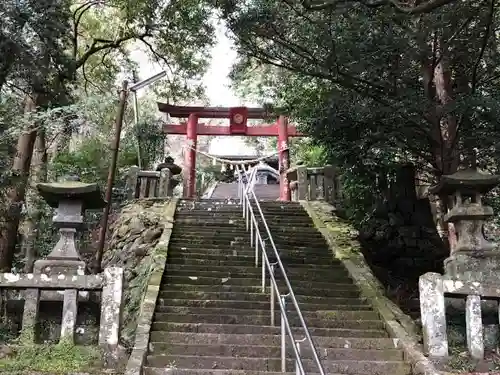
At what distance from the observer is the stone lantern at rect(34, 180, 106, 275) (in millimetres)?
6316

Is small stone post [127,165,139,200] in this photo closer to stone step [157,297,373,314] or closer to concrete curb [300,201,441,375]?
concrete curb [300,201,441,375]

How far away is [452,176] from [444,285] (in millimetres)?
1949

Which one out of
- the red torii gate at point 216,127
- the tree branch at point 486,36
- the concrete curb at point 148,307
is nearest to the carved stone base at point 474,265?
the tree branch at point 486,36

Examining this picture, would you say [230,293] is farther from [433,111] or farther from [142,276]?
[433,111]

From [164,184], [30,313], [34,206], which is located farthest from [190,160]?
[30,313]

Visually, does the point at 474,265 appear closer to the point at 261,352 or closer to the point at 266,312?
the point at 266,312

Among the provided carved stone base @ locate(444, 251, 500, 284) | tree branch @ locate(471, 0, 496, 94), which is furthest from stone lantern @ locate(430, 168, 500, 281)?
tree branch @ locate(471, 0, 496, 94)

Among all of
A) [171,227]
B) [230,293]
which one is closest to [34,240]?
[171,227]

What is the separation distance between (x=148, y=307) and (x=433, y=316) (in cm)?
326

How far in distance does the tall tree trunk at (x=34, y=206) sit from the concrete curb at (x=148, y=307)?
2483 millimetres

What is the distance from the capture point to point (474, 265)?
258 inches

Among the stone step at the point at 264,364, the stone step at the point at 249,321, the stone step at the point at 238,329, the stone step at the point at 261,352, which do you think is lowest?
the stone step at the point at 264,364

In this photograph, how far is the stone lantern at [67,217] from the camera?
632 cm

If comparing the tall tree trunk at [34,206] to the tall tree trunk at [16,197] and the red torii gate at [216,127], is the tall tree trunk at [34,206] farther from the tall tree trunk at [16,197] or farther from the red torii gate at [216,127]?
the red torii gate at [216,127]
